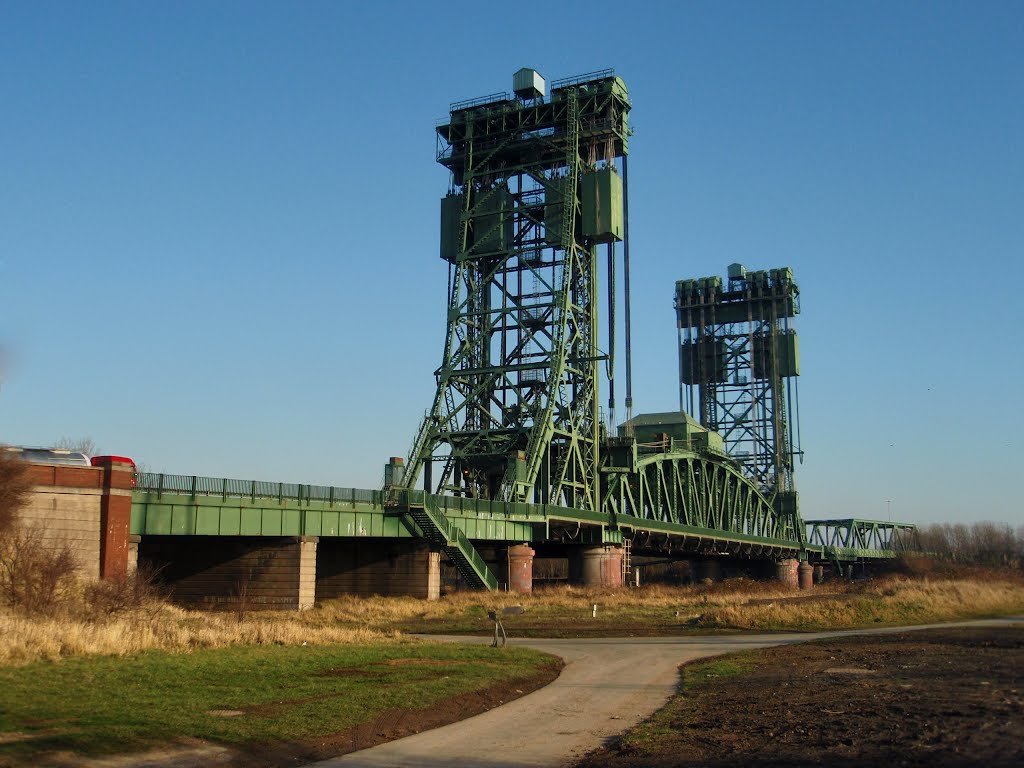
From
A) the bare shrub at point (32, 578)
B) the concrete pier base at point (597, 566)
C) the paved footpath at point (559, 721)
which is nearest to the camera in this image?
the paved footpath at point (559, 721)

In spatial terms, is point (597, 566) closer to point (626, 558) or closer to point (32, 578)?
point (626, 558)

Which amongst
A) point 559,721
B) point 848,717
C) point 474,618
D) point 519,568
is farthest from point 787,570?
point 848,717

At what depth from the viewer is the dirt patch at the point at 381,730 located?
43.8 feet

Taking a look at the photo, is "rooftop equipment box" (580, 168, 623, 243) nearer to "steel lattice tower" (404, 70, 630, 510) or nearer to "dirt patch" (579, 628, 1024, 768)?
"steel lattice tower" (404, 70, 630, 510)

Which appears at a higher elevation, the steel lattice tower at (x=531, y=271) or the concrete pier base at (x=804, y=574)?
the steel lattice tower at (x=531, y=271)

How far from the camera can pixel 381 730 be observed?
50.7 ft

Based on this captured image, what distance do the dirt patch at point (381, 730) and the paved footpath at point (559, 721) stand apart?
34cm

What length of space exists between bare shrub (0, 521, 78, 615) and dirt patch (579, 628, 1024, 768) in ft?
53.8

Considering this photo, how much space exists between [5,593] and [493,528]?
37369mm

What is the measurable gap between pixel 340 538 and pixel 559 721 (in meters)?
41.7

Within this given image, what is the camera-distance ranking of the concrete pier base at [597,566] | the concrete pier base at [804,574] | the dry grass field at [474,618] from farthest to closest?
the concrete pier base at [804,574] < the concrete pier base at [597,566] < the dry grass field at [474,618]

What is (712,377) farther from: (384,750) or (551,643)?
(384,750)

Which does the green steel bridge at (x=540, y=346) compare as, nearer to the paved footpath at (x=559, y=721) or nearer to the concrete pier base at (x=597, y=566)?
the concrete pier base at (x=597, y=566)

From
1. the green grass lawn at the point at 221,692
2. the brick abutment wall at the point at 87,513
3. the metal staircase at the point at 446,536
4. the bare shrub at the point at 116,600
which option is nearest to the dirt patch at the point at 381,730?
the green grass lawn at the point at 221,692
